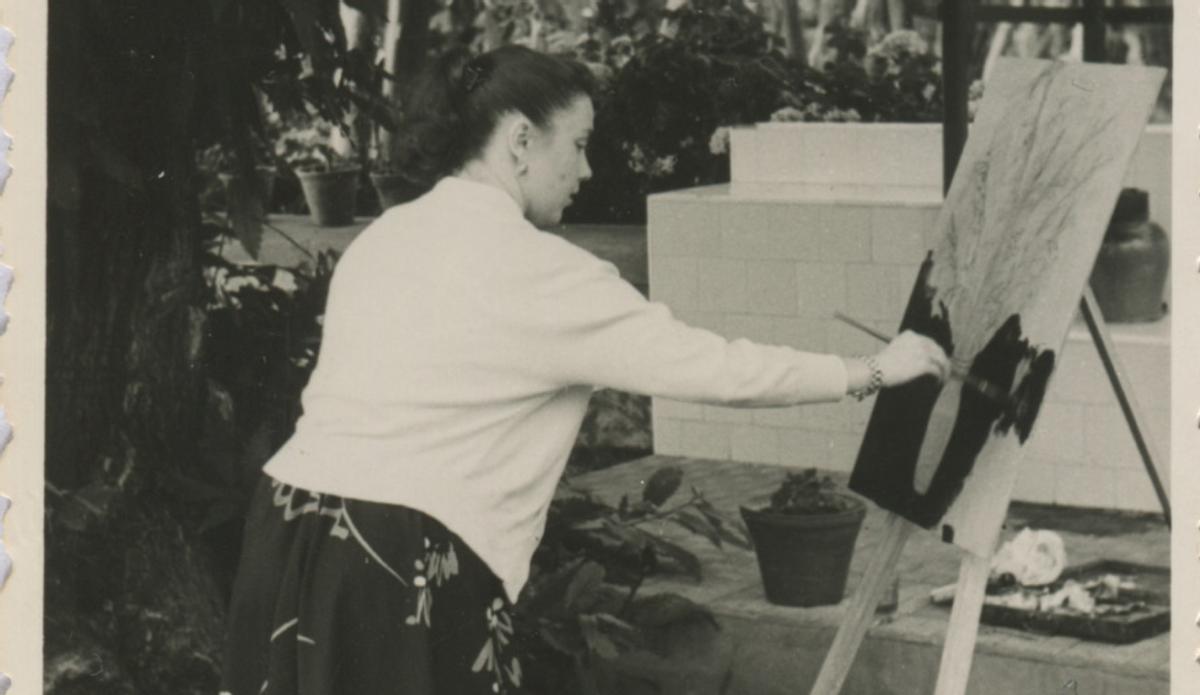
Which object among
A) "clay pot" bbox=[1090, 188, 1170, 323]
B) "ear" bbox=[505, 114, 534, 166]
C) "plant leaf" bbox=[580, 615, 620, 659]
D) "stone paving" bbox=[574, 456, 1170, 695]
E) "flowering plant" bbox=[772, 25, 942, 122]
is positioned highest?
"flowering plant" bbox=[772, 25, 942, 122]

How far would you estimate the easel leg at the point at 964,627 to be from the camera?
2911 millimetres

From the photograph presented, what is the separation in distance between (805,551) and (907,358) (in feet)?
5.00

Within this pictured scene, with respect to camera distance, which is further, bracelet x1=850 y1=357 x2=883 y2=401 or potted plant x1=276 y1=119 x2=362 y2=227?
potted plant x1=276 y1=119 x2=362 y2=227

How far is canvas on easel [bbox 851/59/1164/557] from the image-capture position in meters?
2.93

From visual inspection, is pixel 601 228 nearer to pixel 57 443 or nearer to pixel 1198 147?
pixel 57 443

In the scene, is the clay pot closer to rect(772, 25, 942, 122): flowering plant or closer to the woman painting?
rect(772, 25, 942, 122): flowering plant

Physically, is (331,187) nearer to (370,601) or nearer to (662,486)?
(662,486)

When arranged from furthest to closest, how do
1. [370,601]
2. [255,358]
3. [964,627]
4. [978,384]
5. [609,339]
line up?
1. [255,358]
2. [978,384]
3. [964,627]
4. [370,601]
5. [609,339]

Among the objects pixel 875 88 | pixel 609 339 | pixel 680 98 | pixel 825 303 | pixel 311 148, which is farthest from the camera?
pixel 311 148

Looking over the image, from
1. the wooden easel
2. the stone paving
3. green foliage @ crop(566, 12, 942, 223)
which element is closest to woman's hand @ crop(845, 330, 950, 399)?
the wooden easel

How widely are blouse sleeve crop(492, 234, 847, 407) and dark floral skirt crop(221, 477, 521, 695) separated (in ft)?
0.99

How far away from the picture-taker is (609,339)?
2457 millimetres

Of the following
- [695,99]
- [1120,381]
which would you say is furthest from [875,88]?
[1120,381]

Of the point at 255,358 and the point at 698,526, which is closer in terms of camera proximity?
the point at 698,526
